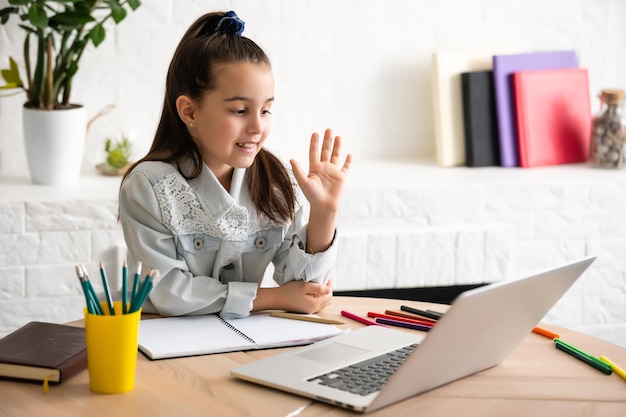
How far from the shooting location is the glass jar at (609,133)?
3.07 m

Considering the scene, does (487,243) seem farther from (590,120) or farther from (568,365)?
(568,365)

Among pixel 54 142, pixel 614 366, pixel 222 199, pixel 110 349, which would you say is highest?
pixel 54 142

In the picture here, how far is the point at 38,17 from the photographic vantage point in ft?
8.17

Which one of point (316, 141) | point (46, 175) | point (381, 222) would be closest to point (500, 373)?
point (316, 141)

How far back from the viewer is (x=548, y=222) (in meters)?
2.98

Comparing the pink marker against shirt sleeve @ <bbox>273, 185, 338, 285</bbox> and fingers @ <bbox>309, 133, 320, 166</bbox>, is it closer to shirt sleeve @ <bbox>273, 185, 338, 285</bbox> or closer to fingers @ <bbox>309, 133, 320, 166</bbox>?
shirt sleeve @ <bbox>273, 185, 338, 285</bbox>

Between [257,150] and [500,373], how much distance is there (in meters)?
0.58

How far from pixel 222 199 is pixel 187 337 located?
1.01ft

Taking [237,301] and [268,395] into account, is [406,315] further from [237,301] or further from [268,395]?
[268,395]

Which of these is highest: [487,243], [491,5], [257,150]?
[491,5]

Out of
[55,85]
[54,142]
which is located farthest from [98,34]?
[54,142]

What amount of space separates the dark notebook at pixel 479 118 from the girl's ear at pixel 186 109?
1461mm

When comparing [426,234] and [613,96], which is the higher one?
[613,96]

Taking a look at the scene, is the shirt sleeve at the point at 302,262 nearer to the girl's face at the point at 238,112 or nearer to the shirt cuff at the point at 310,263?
the shirt cuff at the point at 310,263
